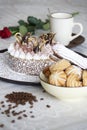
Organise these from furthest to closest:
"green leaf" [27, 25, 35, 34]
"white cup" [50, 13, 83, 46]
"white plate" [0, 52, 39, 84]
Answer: "green leaf" [27, 25, 35, 34], "white cup" [50, 13, 83, 46], "white plate" [0, 52, 39, 84]

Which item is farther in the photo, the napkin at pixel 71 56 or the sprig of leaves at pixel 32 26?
the sprig of leaves at pixel 32 26

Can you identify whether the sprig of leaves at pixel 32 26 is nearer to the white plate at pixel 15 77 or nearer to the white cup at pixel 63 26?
the white cup at pixel 63 26

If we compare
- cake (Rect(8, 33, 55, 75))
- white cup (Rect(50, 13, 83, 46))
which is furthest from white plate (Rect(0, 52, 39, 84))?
white cup (Rect(50, 13, 83, 46))

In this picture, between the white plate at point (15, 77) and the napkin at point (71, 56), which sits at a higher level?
the napkin at point (71, 56)

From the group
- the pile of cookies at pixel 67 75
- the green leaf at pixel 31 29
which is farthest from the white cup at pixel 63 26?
the pile of cookies at pixel 67 75

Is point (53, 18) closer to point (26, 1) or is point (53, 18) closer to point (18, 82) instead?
point (18, 82)

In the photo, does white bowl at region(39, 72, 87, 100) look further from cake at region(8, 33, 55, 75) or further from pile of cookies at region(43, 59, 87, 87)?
cake at region(8, 33, 55, 75)
